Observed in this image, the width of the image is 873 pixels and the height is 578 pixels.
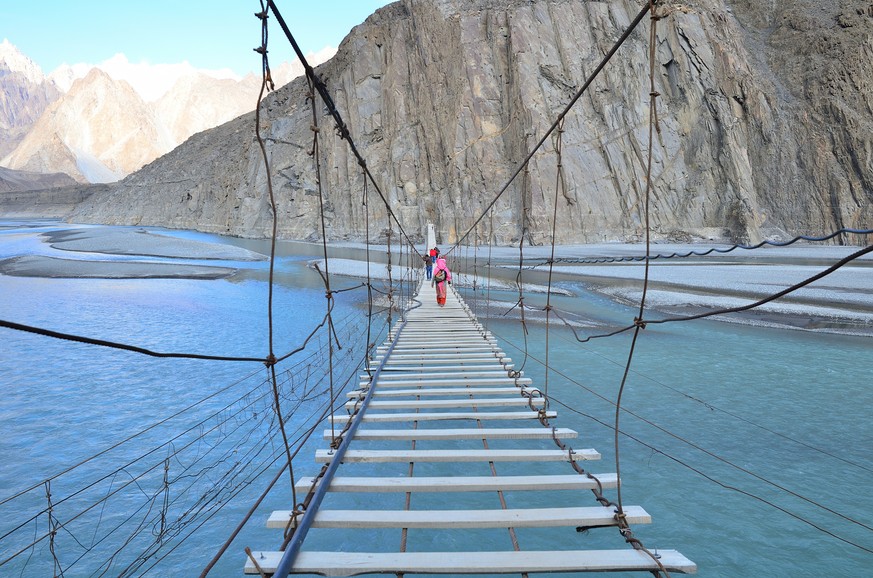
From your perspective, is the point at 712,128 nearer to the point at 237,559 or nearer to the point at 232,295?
the point at 232,295

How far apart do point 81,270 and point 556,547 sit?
21.1 metres

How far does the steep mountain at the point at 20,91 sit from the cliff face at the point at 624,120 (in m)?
185

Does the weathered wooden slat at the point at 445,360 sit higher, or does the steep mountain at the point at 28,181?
the steep mountain at the point at 28,181

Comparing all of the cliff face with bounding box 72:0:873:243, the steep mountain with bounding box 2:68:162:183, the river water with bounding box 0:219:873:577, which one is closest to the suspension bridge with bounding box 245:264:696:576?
the river water with bounding box 0:219:873:577

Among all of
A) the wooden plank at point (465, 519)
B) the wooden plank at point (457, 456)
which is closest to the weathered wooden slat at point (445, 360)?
the wooden plank at point (457, 456)

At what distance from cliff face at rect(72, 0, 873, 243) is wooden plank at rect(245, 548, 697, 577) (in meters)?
28.8

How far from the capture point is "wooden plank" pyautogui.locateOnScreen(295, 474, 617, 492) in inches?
98.5

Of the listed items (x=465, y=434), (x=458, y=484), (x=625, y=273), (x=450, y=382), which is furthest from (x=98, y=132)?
(x=458, y=484)

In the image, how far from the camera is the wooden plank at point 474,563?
1.88 m

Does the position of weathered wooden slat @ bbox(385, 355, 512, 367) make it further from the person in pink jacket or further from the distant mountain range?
the distant mountain range

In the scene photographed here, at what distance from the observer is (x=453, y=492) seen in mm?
3791

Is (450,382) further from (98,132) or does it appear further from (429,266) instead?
(98,132)

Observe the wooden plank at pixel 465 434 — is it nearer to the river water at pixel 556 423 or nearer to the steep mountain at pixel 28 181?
the river water at pixel 556 423

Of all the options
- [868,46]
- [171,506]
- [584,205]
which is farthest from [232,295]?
[868,46]
